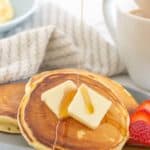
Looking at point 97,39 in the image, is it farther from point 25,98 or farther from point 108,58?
point 25,98

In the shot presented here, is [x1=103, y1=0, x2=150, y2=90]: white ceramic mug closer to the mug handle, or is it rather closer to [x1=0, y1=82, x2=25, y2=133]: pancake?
the mug handle

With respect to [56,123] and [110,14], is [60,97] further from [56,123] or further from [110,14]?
[110,14]

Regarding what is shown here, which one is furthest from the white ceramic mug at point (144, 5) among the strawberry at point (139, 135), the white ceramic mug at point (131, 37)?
the strawberry at point (139, 135)

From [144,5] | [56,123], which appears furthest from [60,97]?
[144,5]

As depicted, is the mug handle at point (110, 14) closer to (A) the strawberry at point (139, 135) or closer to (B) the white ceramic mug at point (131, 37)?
(B) the white ceramic mug at point (131, 37)

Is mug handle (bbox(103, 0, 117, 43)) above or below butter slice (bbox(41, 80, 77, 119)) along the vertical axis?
above

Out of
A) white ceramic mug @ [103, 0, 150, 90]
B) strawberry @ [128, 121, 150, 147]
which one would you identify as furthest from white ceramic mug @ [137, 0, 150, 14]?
strawberry @ [128, 121, 150, 147]

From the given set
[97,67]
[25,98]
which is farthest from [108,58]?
[25,98]

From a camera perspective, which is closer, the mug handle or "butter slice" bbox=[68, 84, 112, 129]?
"butter slice" bbox=[68, 84, 112, 129]
